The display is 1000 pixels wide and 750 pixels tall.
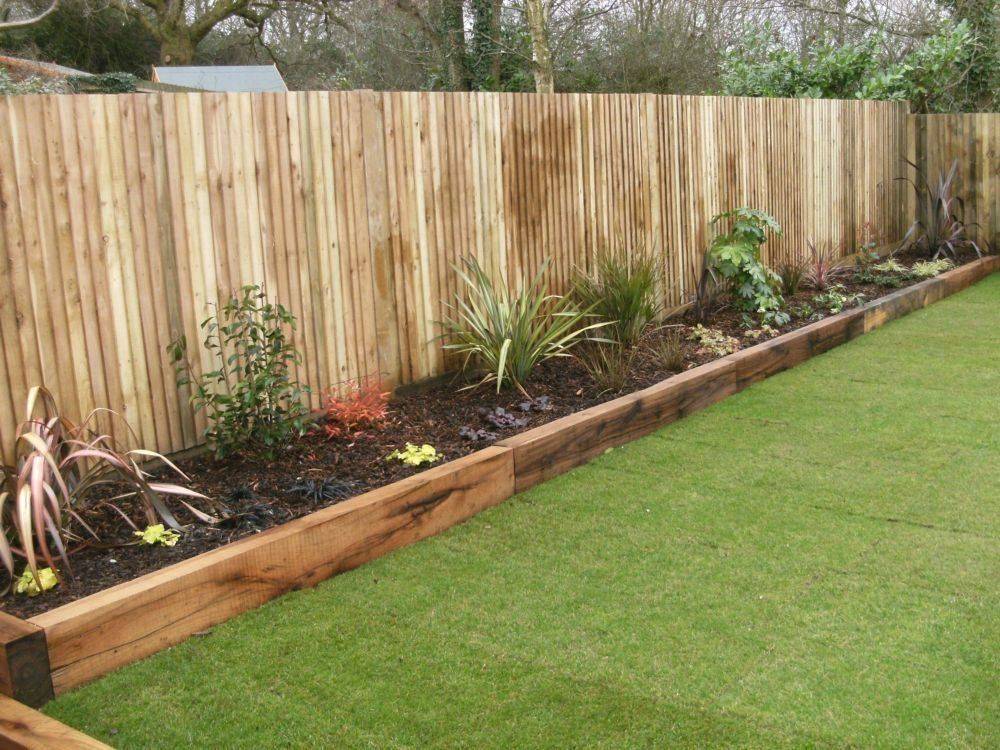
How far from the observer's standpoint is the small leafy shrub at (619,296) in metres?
6.51

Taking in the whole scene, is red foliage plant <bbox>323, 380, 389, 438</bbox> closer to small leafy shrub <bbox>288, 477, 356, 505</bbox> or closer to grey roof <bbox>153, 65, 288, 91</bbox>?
small leafy shrub <bbox>288, 477, 356, 505</bbox>

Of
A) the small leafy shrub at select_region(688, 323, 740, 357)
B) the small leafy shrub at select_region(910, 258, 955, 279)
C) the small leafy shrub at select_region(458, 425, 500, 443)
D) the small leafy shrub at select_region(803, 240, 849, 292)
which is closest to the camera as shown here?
the small leafy shrub at select_region(458, 425, 500, 443)

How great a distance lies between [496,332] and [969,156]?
26.3 feet

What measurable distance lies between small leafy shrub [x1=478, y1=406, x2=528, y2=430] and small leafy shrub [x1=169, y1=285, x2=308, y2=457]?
979mm

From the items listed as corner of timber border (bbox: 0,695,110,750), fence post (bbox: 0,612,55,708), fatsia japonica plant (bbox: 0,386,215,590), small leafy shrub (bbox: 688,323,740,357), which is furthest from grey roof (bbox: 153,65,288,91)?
corner of timber border (bbox: 0,695,110,750)

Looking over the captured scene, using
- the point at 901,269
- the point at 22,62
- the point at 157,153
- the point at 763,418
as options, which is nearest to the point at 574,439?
the point at 763,418

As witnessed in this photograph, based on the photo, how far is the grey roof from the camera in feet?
50.8

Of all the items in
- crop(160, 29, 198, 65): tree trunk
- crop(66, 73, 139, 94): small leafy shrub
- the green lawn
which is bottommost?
the green lawn

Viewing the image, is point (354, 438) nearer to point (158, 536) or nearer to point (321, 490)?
point (321, 490)

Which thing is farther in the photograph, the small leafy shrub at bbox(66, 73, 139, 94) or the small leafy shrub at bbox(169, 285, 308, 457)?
the small leafy shrub at bbox(66, 73, 139, 94)

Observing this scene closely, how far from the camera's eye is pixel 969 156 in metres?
11.3

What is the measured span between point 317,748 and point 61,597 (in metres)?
1.13

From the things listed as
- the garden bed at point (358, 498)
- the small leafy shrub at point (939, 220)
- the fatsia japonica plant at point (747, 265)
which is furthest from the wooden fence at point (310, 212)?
the small leafy shrub at point (939, 220)

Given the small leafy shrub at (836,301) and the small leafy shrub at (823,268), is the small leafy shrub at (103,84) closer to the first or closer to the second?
the small leafy shrub at (823,268)
